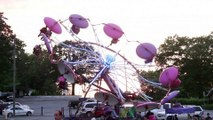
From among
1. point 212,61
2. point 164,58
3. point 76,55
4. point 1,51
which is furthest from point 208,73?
point 76,55

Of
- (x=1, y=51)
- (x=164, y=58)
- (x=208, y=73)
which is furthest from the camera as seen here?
(x=164, y=58)

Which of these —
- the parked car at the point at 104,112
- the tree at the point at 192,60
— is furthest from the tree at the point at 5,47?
the parked car at the point at 104,112

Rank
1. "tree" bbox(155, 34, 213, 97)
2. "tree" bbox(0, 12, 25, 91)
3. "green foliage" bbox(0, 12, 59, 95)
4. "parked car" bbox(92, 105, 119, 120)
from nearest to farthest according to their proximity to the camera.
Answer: "parked car" bbox(92, 105, 119, 120), "tree" bbox(0, 12, 25, 91), "tree" bbox(155, 34, 213, 97), "green foliage" bbox(0, 12, 59, 95)

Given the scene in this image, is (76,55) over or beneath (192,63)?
beneath

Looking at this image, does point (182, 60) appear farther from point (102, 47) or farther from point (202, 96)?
point (102, 47)

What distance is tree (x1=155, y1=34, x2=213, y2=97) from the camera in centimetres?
8600

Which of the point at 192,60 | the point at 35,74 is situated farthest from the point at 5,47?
the point at 192,60

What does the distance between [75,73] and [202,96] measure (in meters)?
64.8

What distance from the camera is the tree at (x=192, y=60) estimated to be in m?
86.0

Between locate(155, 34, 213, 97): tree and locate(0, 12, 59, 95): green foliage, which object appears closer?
locate(155, 34, 213, 97): tree

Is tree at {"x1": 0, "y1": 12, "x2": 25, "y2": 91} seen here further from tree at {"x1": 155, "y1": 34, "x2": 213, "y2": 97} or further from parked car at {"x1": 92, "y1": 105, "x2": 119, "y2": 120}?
parked car at {"x1": 92, "y1": 105, "x2": 119, "y2": 120}

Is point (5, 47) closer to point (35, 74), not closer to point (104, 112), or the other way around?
point (35, 74)

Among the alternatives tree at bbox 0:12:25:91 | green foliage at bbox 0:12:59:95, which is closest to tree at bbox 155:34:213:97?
green foliage at bbox 0:12:59:95

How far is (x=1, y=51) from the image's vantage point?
69438 mm
